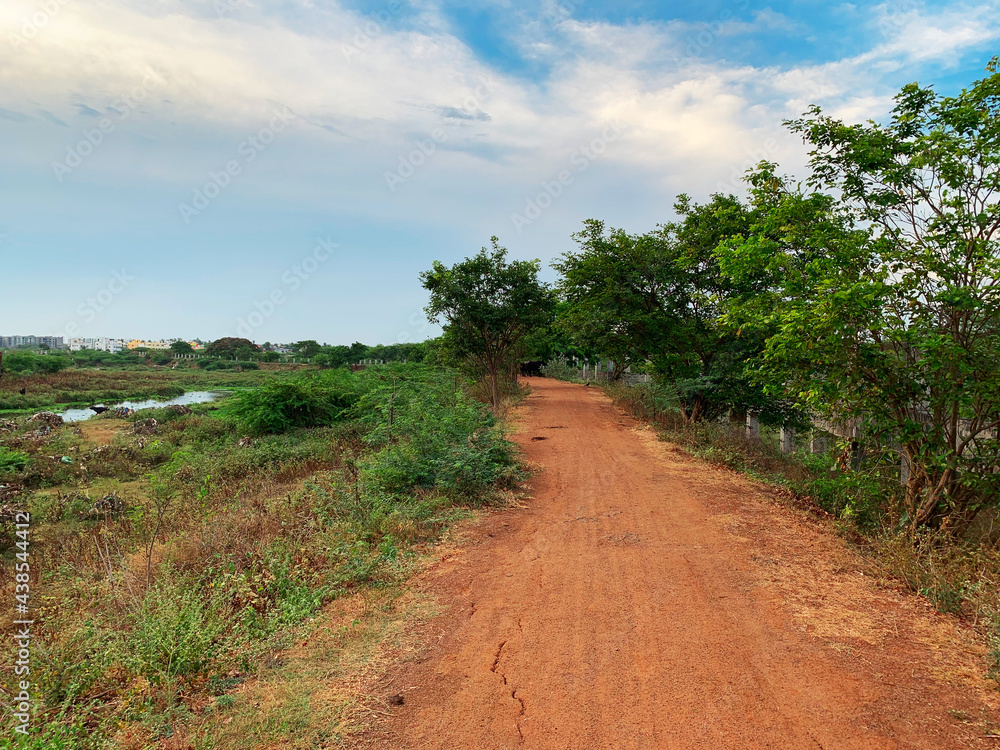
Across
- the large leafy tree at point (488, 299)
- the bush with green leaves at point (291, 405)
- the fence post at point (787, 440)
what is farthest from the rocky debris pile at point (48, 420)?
the fence post at point (787, 440)

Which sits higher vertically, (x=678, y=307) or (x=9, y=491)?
(x=678, y=307)

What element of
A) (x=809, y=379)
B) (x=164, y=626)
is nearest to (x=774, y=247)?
(x=809, y=379)

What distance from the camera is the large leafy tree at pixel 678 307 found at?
12.6m

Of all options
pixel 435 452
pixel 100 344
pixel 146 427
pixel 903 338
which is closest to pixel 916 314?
pixel 903 338

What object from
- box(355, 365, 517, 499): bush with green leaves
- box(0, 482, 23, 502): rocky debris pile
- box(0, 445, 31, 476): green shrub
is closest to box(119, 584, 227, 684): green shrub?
box(355, 365, 517, 499): bush with green leaves

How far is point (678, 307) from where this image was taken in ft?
46.3

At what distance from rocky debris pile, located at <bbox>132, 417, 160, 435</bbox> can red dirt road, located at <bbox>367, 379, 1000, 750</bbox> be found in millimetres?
20275

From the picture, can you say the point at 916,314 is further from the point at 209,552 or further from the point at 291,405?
the point at 291,405

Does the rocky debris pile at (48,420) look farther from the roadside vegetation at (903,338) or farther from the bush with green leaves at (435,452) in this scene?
the roadside vegetation at (903,338)

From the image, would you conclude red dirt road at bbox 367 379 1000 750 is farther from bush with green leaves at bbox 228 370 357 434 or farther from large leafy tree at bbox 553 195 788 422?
bush with green leaves at bbox 228 370 357 434

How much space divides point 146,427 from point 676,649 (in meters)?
24.4

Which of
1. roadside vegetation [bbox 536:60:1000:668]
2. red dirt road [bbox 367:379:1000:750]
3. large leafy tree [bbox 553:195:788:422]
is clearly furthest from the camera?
large leafy tree [bbox 553:195:788:422]

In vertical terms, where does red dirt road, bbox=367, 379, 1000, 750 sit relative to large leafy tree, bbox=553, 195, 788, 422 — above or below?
below

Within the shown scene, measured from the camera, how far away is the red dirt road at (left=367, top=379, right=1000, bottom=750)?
301 centimetres
